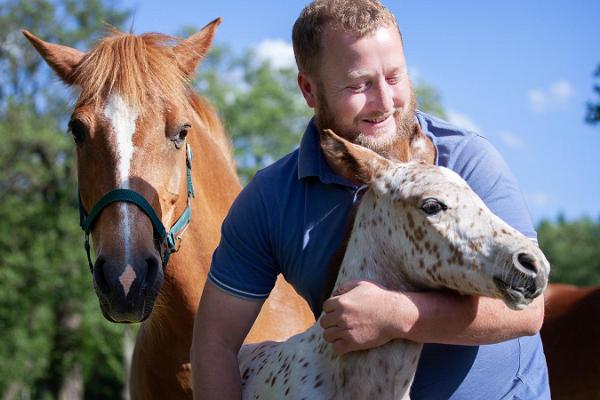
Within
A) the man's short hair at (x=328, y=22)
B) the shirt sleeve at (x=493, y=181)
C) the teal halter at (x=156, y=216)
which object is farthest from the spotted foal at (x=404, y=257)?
the teal halter at (x=156, y=216)

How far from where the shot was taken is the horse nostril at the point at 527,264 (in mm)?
2258

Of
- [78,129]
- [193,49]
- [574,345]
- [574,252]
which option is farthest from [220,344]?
[574,252]

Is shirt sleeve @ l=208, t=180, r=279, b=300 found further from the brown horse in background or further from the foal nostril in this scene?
the brown horse in background

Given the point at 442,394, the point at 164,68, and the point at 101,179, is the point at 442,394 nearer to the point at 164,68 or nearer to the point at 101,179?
the point at 101,179

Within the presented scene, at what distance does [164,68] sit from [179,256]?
86 centimetres

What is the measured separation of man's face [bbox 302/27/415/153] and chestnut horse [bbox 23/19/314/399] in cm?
90

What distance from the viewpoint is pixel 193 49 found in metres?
4.07

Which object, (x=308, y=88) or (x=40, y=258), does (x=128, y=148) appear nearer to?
(x=308, y=88)

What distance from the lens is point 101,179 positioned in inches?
136

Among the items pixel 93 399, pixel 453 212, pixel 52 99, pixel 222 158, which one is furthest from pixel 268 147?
pixel 453 212

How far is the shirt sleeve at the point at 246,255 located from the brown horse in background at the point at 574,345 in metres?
4.18

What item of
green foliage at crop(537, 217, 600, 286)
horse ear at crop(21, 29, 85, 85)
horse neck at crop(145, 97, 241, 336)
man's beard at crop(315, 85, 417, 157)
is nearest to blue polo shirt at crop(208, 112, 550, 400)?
man's beard at crop(315, 85, 417, 157)

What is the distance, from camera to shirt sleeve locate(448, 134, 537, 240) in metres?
2.81

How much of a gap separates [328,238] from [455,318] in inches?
24.0
